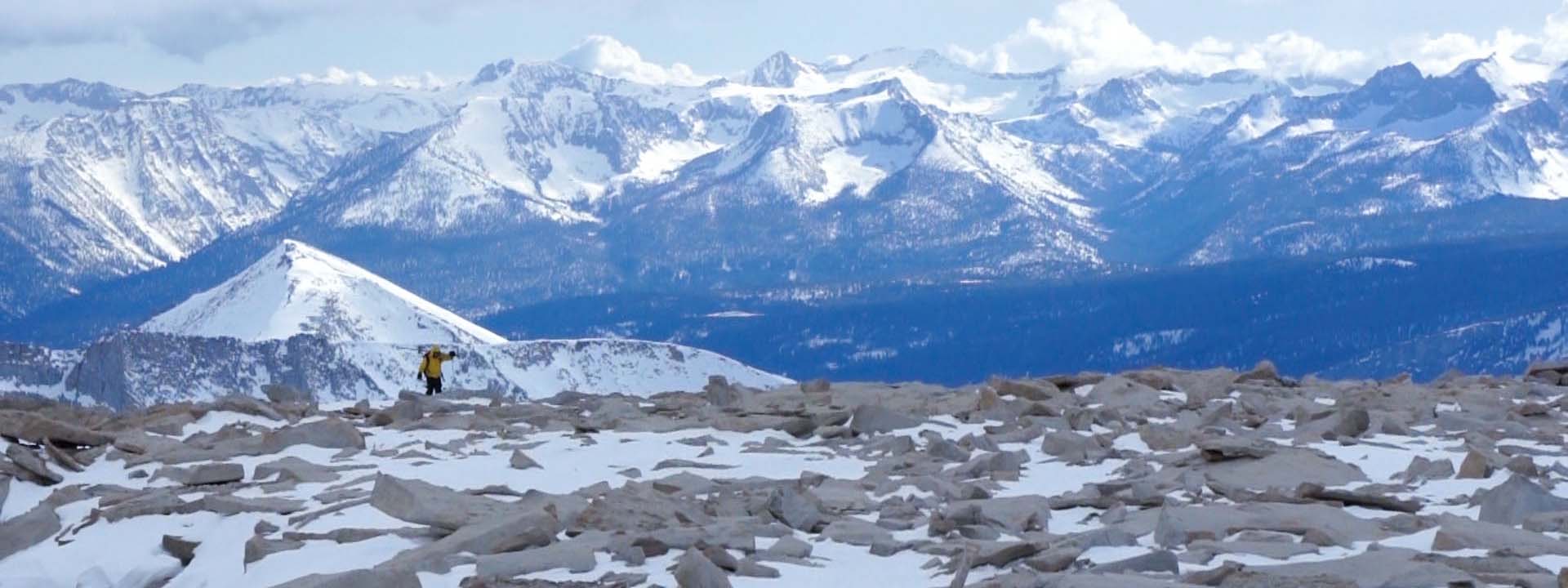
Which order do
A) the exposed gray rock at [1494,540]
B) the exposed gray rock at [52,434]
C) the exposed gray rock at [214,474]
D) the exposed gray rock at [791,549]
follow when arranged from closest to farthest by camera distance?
the exposed gray rock at [1494,540] < the exposed gray rock at [791,549] < the exposed gray rock at [214,474] < the exposed gray rock at [52,434]

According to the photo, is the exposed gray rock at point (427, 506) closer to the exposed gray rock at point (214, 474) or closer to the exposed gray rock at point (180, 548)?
the exposed gray rock at point (180, 548)

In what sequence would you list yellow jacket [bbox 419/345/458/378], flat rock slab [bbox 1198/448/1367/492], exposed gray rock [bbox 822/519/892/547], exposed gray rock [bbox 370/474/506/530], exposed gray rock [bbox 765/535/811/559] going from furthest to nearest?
1. yellow jacket [bbox 419/345/458/378]
2. flat rock slab [bbox 1198/448/1367/492]
3. exposed gray rock [bbox 370/474/506/530]
4. exposed gray rock [bbox 822/519/892/547]
5. exposed gray rock [bbox 765/535/811/559]

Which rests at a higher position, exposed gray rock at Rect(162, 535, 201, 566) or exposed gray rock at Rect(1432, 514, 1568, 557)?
exposed gray rock at Rect(1432, 514, 1568, 557)

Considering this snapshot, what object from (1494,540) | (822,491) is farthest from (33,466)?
(1494,540)

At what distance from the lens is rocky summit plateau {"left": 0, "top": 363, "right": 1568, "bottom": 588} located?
19.7 metres

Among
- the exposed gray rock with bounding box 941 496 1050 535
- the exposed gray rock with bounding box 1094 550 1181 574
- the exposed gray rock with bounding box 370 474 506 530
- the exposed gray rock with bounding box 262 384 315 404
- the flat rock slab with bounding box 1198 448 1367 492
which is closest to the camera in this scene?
the exposed gray rock with bounding box 1094 550 1181 574

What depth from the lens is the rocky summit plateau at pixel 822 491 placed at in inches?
777

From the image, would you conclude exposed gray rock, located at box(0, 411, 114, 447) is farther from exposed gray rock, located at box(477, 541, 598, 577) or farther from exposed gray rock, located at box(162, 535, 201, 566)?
exposed gray rock, located at box(477, 541, 598, 577)

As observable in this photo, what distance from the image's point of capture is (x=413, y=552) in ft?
68.5

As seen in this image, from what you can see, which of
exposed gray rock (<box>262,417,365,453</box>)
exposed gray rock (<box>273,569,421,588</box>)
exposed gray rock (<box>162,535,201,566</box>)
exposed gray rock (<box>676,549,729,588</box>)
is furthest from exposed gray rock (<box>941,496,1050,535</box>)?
exposed gray rock (<box>262,417,365,453</box>)

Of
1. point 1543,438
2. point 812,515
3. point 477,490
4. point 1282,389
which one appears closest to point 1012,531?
point 812,515

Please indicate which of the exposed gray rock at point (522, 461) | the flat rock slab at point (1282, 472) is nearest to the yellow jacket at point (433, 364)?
the exposed gray rock at point (522, 461)

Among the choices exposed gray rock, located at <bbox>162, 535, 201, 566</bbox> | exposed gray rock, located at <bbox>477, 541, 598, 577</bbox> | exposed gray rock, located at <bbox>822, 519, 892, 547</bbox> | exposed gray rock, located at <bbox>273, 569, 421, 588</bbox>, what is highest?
exposed gray rock, located at <bbox>273, 569, 421, 588</bbox>

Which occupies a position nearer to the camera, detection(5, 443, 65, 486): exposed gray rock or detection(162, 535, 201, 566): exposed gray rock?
detection(162, 535, 201, 566): exposed gray rock
